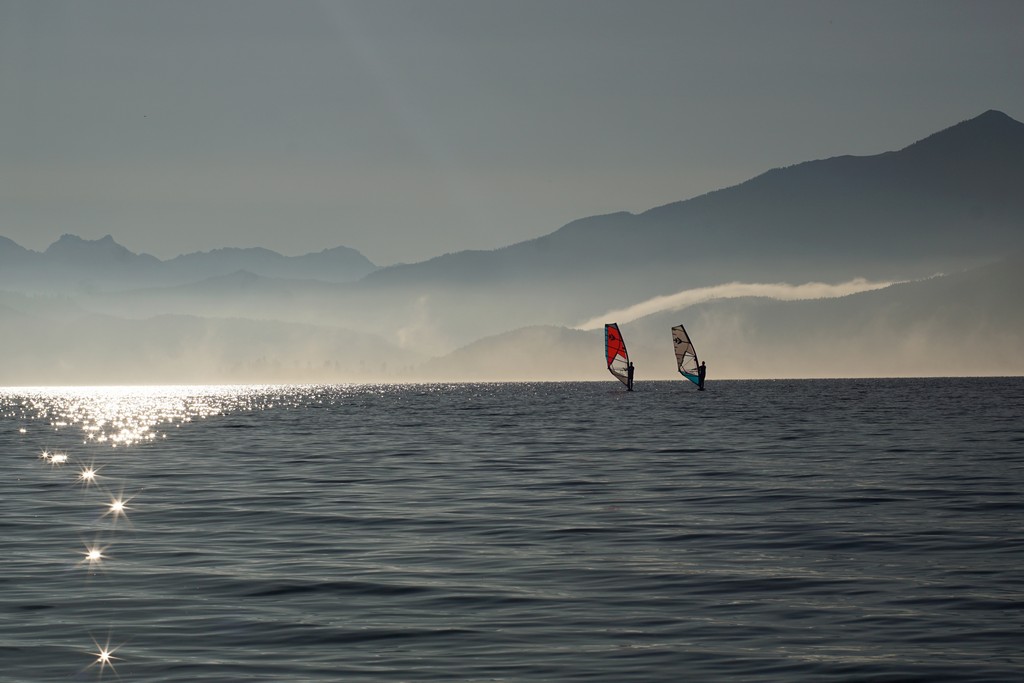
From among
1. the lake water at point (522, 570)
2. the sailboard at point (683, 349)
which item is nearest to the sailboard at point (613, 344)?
the sailboard at point (683, 349)

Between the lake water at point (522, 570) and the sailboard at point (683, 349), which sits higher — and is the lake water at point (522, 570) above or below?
below

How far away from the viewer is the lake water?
15797 mm

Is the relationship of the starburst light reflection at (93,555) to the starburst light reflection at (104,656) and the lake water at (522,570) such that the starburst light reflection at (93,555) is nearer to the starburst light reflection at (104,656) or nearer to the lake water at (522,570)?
the lake water at (522,570)

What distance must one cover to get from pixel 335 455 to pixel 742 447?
55.2ft

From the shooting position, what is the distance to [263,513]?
103 feet

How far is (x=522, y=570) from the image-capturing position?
874 inches

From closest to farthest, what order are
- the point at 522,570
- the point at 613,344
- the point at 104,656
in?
the point at 104,656
the point at 522,570
the point at 613,344

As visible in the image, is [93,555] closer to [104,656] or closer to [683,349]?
[104,656]

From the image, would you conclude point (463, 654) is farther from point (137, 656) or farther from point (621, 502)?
point (621, 502)

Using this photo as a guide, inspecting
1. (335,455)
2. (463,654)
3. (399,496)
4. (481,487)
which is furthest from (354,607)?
(335,455)

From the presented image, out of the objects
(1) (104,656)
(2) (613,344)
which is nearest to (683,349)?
(2) (613,344)

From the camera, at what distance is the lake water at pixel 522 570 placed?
15797 millimetres

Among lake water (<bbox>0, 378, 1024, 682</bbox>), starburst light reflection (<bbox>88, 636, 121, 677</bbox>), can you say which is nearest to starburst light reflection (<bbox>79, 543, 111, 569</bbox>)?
lake water (<bbox>0, 378, 1024, 682</bbox>)

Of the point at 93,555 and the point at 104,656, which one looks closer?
the point at 104,656
